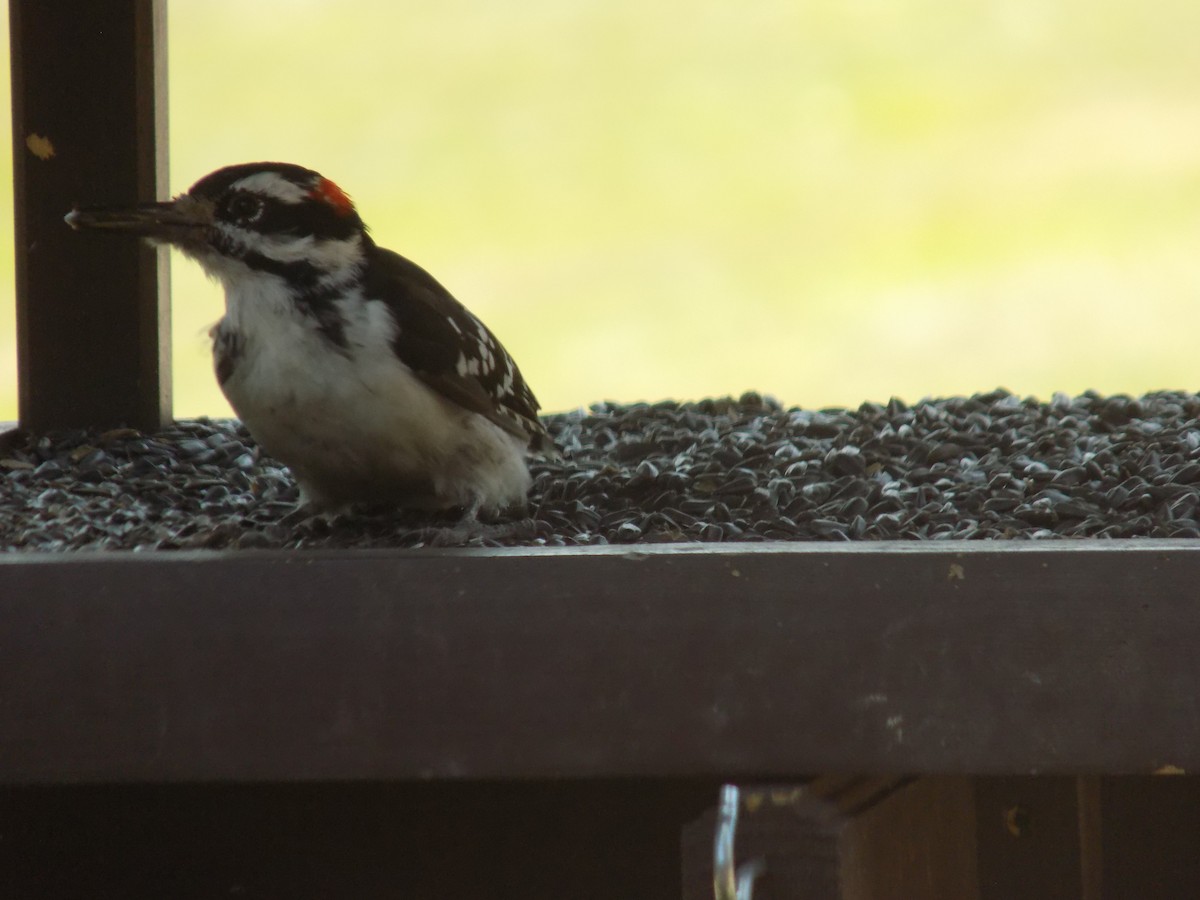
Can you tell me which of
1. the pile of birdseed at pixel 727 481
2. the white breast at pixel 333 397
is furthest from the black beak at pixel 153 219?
the pile of birdseed at pixel 727 481

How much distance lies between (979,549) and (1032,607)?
0.30 feet

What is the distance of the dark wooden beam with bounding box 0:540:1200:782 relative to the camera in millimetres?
1876

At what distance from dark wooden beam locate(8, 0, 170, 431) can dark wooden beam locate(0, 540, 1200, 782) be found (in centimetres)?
158

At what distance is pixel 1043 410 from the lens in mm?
3592

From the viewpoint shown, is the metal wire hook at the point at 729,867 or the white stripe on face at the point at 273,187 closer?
the metal wire hook at the point at 729,867

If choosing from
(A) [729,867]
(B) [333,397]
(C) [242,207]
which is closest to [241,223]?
(C) [242,207]

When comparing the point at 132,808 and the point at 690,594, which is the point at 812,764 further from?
the point at 132,808

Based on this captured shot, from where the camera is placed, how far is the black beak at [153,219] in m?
2.58

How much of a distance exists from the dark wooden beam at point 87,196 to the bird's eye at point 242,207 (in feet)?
2.76

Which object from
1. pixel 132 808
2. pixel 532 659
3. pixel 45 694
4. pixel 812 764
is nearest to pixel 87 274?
pixel 132 808

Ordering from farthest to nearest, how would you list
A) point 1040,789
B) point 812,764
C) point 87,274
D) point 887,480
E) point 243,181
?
point 87,274, point 887,480, point 243,181, point 1040,789, point 812,764

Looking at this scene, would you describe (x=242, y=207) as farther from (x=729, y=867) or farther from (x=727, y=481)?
(x=729, y=867)

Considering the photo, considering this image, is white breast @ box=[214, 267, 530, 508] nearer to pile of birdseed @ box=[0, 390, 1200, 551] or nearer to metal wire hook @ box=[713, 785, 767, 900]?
Answer: pile of birdseed @ box=[0, 390, 1200, 551]

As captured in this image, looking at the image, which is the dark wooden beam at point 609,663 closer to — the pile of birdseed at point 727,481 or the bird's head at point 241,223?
the pile of birdseed at point 727,481
